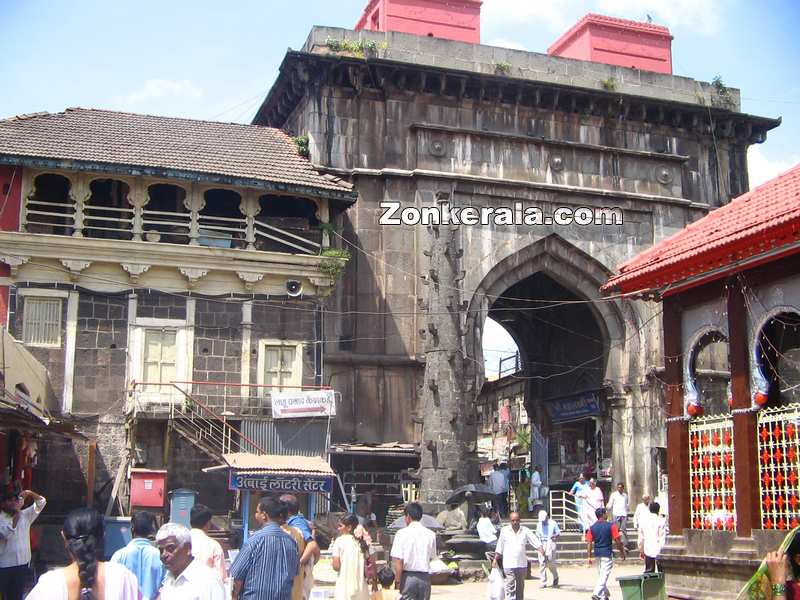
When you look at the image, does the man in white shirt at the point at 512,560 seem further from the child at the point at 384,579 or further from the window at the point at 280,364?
the window at the point at 280,364

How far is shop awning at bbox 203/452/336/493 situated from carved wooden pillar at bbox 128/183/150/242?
569 centimetres

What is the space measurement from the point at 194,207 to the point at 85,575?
19.6m

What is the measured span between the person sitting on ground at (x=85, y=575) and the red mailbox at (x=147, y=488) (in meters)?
16.0

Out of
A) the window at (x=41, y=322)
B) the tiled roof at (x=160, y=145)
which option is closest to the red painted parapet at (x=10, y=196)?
the tiled roof at (x=160, y=145)

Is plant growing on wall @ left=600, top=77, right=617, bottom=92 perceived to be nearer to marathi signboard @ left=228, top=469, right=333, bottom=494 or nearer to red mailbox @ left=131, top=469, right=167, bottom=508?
marathi signboard @ left=228, top=469, right=333, bottom=494

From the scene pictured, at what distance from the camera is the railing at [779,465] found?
36.8 ft

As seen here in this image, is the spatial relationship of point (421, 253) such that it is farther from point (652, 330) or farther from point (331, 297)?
point (652, 330)

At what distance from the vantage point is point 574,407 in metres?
32.4

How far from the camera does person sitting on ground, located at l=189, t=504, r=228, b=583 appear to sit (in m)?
7.97

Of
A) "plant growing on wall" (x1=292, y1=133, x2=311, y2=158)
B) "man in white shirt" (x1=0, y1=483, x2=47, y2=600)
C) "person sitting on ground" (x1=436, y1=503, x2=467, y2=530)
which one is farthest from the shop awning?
"man in white shirt" (x1=0, y1=483, x2=47, y2=600)

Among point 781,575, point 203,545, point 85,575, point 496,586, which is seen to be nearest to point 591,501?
point 496,586

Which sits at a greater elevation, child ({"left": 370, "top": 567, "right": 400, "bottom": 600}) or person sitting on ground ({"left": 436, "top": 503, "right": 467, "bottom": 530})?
person sitting on ground ({"left": 436, "top": 503, "right": 467, "bottom": 530})

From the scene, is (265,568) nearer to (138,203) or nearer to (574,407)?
(138,203)

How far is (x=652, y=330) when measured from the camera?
29.5 meters
